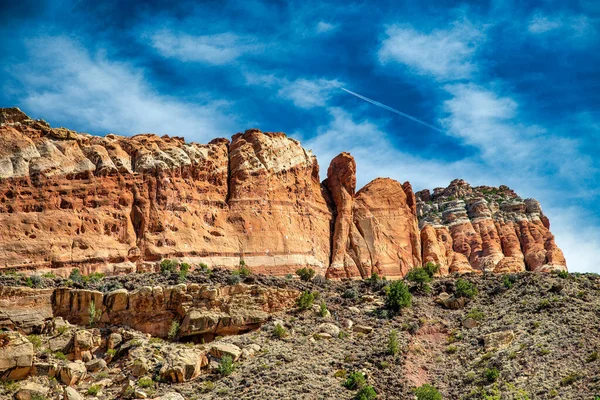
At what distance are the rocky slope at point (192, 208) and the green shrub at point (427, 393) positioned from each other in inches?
1068

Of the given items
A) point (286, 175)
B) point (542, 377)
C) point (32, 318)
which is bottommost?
point (542, 377)

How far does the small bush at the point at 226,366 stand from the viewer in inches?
1833

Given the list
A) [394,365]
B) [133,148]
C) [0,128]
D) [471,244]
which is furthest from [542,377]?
[471,244]

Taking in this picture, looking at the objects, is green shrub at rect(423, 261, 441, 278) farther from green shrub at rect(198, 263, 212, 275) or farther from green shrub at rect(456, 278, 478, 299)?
green shrub at rect(198, 263, 212, 275)

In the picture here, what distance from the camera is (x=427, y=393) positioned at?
147ft

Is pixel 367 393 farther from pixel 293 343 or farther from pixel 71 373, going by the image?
pixel 71 373

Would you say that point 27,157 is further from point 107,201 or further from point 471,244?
point 471,244

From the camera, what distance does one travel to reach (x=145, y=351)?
49156 mm

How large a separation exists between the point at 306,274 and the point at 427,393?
973 inches

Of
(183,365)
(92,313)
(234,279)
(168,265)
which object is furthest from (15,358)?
(168,265)

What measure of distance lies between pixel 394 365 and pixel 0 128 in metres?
41.2

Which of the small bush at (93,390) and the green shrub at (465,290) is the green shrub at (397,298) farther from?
the small bush at (93,390)

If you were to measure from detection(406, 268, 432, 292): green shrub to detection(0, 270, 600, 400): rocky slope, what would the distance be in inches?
100

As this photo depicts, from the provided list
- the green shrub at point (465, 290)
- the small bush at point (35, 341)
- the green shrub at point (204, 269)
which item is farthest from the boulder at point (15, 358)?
the green shrub at point (465, 290)
